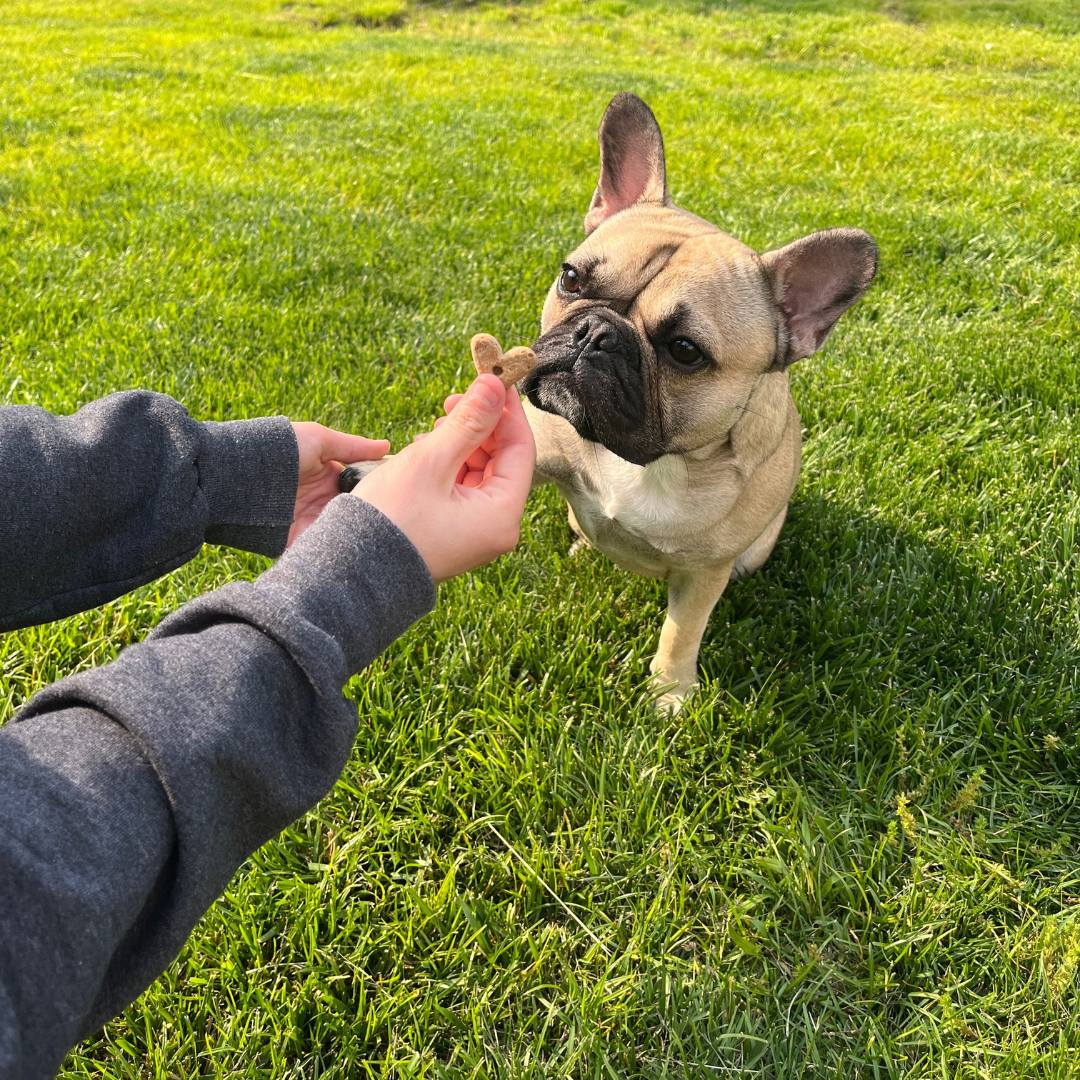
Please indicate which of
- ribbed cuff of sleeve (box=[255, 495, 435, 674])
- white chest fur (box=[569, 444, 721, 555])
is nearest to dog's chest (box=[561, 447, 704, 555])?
white chest fur (box=[569, 444, 721, 555])

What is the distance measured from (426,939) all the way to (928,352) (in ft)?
12.1

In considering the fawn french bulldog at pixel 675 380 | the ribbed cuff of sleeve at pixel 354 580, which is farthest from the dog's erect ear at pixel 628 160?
the ribbed cuff of sleeve at pixel 354 580

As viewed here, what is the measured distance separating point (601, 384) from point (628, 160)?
1.11 metres

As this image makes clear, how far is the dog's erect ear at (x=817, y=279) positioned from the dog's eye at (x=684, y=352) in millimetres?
342

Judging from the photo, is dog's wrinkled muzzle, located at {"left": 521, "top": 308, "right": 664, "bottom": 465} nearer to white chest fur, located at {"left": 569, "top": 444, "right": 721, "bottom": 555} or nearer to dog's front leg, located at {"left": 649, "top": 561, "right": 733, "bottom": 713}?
white chest fur, located at {"left": 569, "top": 444, "right": 721, "bottom": 555}

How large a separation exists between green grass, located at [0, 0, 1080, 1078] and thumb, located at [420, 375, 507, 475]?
1.00 meters

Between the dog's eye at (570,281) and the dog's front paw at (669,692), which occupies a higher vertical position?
the dog's eye at (570,281)

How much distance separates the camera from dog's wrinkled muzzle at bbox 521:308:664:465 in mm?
2059

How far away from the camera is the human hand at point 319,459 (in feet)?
6.63

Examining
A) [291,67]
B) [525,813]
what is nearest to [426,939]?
[525,813]

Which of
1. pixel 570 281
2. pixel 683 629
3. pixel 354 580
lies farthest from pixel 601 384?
pixel 354 580

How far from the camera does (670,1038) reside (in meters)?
1.65

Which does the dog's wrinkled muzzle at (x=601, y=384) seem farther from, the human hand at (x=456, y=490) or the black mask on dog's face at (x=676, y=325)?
the human hand at (x=456, y=490)

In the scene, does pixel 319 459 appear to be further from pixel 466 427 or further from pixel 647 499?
pixel 647 499
